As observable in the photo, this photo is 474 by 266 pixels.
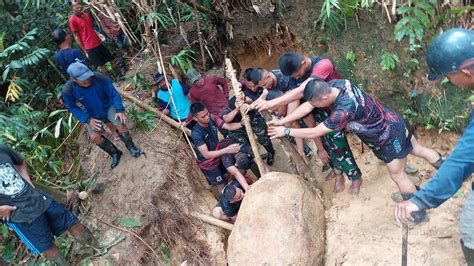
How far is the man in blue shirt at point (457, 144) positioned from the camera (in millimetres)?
2057

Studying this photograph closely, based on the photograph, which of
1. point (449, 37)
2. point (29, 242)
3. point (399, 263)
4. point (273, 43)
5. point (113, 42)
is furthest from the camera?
point (113, 42)

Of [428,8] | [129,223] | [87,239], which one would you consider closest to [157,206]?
[129,223]

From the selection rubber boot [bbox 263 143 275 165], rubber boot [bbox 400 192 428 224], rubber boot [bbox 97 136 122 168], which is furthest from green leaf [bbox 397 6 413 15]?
rubber boot [bbox 97 136 122 168]

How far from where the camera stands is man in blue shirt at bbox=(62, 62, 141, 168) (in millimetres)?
4242

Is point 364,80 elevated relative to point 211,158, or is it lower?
elevated

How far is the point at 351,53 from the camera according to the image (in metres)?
4.55

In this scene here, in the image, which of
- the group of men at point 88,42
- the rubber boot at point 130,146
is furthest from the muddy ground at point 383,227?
the group of men at point 88,42

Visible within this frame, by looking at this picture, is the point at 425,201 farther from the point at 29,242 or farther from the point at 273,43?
the point at 273,43

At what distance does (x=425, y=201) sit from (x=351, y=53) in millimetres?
2713

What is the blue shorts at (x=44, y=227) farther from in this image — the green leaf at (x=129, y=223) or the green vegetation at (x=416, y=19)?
the green vegetation at (x=416, y=19)

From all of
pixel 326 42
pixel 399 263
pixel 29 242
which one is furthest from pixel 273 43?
pixel 29 242

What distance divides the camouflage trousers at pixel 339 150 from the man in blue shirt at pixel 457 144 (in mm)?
1588

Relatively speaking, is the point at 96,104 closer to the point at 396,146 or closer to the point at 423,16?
the point at 396,146

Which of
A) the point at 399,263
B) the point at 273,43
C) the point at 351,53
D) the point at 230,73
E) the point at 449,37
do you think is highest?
the point at 449,37
